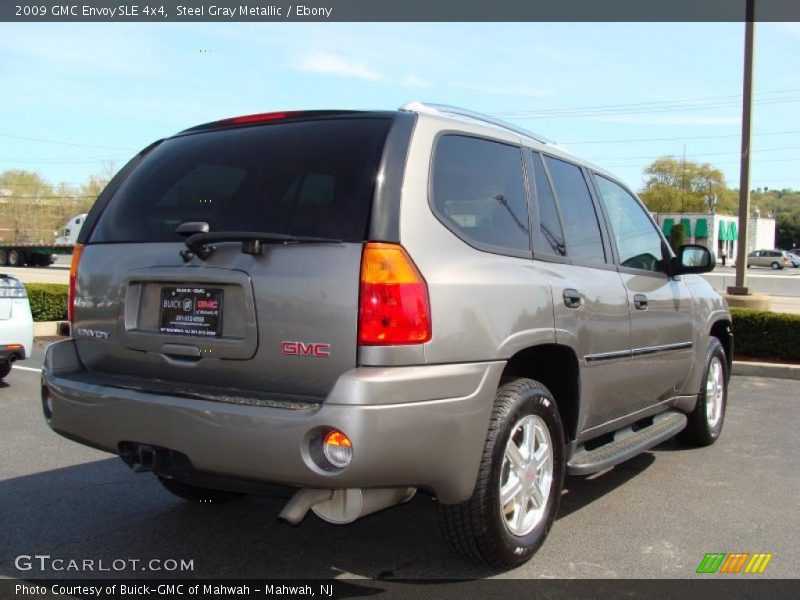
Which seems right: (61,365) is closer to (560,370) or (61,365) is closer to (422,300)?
(422,300)

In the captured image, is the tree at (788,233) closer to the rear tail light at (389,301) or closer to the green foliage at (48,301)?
the green foliage at (48,301)

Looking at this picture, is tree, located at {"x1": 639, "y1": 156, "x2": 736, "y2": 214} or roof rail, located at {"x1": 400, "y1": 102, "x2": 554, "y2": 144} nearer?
roof rail, located at {"x1": 400, "y1": 102, "x2": 554, "y2": 144}

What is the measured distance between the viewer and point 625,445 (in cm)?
433

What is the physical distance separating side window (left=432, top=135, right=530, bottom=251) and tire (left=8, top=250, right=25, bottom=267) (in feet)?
151

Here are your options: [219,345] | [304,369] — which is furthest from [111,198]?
[304,369]

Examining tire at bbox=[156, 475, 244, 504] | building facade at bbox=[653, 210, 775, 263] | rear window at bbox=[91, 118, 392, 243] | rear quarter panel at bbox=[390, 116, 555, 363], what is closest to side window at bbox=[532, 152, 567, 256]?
rear quarter panel at bbox=[390, 116, 555, 363]

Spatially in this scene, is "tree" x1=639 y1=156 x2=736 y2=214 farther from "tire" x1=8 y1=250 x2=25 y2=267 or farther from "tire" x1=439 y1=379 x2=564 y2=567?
"tire" x1=439 y1=379 x2=564 y2=567

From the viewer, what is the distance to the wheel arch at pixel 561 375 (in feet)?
12.1

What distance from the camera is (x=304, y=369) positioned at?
289 cm

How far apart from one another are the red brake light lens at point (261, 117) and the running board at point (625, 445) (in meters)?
2.12

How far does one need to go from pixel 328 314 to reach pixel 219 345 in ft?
1.67

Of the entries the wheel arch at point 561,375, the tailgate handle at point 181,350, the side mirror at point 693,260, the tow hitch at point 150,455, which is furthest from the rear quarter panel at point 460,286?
the side mirror at point 693,260

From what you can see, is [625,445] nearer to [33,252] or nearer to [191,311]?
[191,311]

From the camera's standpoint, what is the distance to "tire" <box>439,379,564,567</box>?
3139 mm
